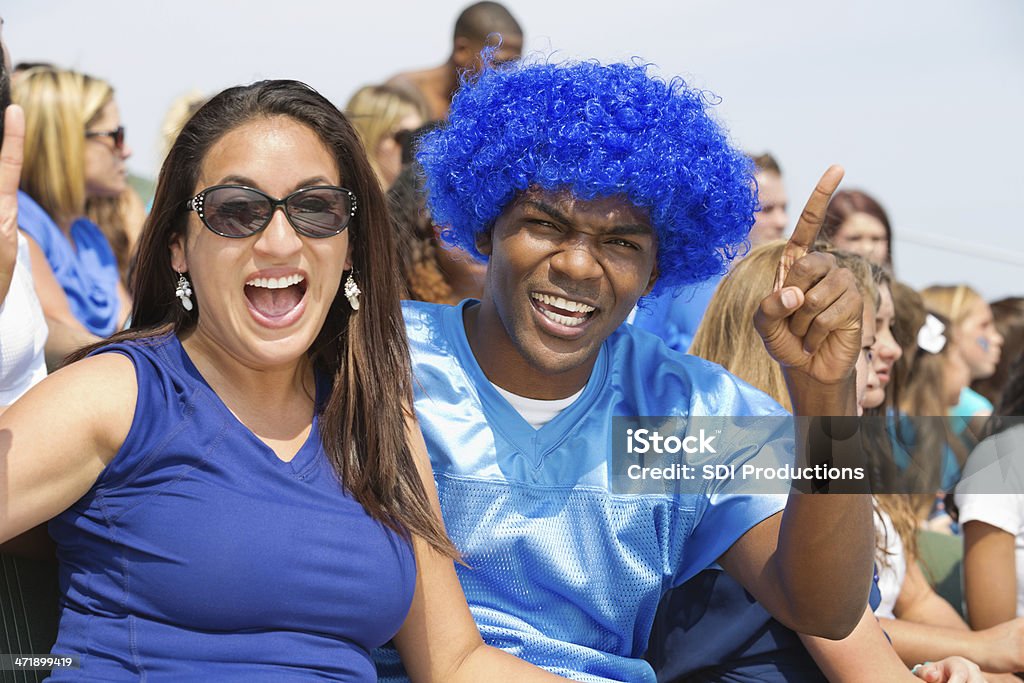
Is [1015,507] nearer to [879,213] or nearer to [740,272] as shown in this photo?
[740,272]

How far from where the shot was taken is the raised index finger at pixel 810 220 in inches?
83.3

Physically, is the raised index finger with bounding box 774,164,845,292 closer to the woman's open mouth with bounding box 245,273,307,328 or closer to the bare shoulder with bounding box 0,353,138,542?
the woman's open mouth with bounding box 245,273,307,328

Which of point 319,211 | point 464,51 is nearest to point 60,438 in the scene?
point 319,211

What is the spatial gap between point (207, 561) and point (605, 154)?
1.10 metres

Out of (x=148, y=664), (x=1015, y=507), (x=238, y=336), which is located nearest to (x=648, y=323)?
(x=1015, y=507)

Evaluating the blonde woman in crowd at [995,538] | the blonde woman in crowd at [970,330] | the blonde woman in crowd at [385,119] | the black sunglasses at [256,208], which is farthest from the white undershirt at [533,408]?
the blonde woman in crowd at [970,330]

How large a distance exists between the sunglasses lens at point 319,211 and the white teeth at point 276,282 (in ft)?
0.26

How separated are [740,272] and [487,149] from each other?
97 cm

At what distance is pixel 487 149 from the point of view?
8.15ft

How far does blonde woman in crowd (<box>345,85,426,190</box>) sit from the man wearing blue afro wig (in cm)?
257

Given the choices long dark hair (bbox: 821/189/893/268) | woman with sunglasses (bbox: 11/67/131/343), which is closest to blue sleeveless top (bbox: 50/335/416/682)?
woman with sunglasses (bbox: 11/67/131/343)

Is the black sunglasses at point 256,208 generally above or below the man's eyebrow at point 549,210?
above

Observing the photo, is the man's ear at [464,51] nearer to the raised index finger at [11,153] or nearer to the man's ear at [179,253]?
the man's ear at [179,253]

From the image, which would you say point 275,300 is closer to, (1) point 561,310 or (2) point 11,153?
(2) point 11,153
